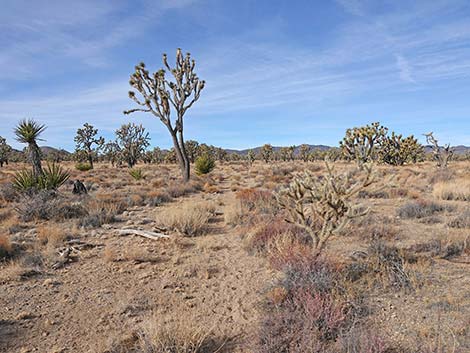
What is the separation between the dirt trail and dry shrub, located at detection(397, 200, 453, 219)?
5257 millimetres

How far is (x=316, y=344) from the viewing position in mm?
2963

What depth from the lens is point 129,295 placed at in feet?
14.4

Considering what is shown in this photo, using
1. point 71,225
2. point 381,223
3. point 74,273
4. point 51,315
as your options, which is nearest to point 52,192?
point 71,225

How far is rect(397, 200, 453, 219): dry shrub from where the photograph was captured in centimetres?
856

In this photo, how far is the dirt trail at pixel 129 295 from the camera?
11.5 ft

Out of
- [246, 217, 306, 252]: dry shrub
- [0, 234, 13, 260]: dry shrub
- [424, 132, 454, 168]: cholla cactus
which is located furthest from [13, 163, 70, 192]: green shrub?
[424, 132, 454, 168]: cholla cactus

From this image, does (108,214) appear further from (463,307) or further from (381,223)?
(463,307)

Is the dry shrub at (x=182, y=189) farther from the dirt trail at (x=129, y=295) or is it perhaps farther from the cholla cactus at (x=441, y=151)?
the cholla cactus at (x=441, y=151)

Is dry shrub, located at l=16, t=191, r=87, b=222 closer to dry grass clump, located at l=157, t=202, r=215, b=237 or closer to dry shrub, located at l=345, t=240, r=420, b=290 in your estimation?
dry grass clump, located at l=157, t=202, r=215, b=237

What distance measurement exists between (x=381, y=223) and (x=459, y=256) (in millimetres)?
2163

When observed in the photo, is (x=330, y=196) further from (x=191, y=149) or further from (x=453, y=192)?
(x=191, y=149)

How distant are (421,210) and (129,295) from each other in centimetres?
812

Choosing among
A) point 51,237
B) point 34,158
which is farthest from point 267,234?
point 34,158

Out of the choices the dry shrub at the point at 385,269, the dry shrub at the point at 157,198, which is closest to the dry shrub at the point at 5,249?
the dry shrub at the point at 157,198
